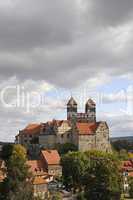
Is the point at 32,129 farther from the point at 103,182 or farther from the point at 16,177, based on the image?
the point at 16,177

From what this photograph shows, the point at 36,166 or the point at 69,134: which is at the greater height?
the point at 69,134

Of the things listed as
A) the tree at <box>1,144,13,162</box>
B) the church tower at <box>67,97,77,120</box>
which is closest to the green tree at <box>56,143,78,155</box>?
the tree at <box>1,144,13,162</box>

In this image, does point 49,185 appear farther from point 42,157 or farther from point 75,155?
point 42,157

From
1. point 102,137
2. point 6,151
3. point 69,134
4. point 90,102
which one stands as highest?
point 90,102

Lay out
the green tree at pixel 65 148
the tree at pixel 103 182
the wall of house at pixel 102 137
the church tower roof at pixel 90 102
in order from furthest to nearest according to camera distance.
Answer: the church tower roof at pixel 90 102
the wall of house at pixel 102 137
the green tree at pixel 65 148
the tree at pixel 103 182

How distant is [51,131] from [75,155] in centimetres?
4526

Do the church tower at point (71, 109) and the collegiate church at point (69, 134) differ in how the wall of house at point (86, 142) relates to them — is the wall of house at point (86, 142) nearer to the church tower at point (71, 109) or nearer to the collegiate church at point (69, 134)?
the collegiate church at point (69, 134)

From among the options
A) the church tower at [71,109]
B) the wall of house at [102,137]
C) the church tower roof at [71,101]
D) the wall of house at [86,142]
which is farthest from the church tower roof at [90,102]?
the wall of house at [86,142]

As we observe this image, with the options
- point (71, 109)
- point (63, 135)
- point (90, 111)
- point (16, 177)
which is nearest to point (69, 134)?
point (63, 135)

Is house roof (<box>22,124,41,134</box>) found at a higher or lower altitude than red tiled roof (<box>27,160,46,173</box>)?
higher

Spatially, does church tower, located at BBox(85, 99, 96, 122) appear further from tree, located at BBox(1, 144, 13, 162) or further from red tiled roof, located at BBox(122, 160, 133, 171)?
tree, located at BBox(1, 144, 13, 162)

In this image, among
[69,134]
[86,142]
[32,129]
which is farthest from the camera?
[32,129]

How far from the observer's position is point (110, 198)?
62.4 m

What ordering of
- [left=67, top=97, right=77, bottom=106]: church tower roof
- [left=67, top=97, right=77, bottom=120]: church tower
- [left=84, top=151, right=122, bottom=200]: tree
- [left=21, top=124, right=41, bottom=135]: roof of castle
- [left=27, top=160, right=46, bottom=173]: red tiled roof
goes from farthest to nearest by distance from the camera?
[left=67, top=97, right=77, bottom=106]: church tower roof, [left=67, top=97, right=77, bottom=120]: church tower, [left=21, top=124, right=41, bottom=135]: roof of castle, [left=27, top=160, right=46, bottom=173]: red tiled roof, [left=84, top=151, right=122, bottom=200]: tree
